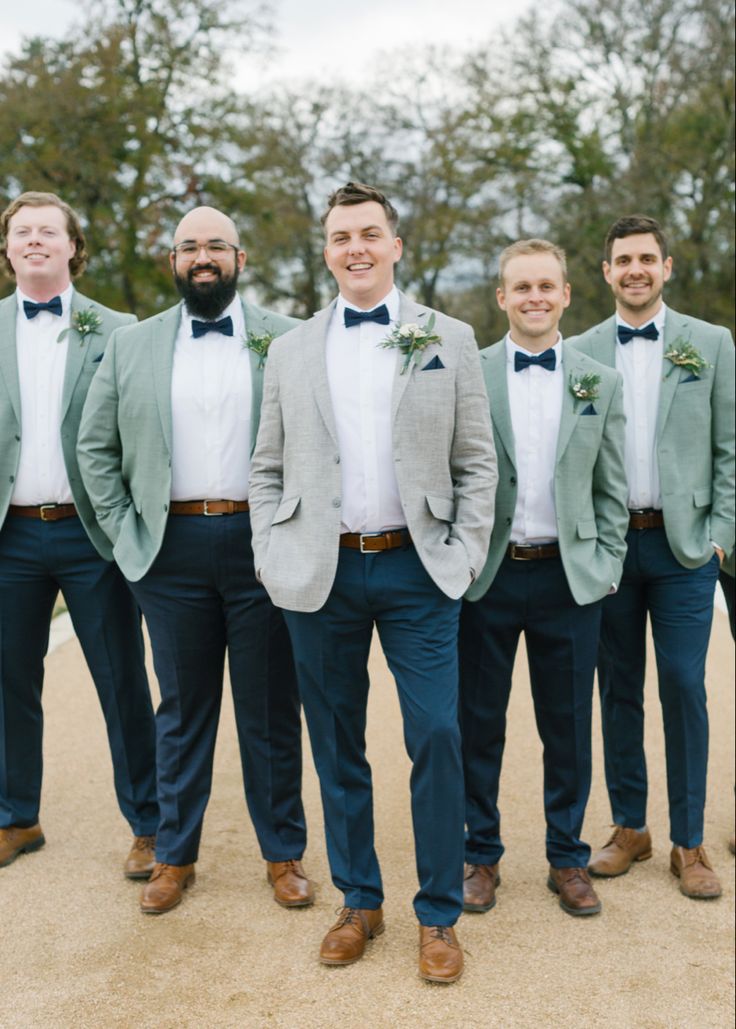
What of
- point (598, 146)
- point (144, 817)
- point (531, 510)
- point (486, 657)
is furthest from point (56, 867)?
point (598, 146)

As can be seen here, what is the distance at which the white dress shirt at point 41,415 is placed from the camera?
13.7 feet

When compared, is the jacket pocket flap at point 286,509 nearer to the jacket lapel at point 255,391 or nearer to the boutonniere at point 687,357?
the jacket lapel at point 255,391

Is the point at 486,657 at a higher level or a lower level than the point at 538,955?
higher

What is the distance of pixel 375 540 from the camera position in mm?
3514

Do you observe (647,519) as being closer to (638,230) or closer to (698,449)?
(698,449)

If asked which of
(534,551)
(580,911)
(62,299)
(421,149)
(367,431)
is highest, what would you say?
(421,149)

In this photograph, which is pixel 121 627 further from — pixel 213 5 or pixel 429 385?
pixel 213 5

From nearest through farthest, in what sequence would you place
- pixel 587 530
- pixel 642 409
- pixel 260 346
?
pixel 587 530
pixel 260 346
pixel 642 409

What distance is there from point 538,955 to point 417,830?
60 cm

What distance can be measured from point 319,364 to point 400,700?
1.14 m

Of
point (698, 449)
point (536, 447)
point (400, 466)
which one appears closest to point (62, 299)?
point (400, 466)

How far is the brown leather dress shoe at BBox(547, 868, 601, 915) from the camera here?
3.94m

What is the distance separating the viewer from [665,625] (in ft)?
13.8

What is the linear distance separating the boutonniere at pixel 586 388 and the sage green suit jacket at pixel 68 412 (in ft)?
6.01
